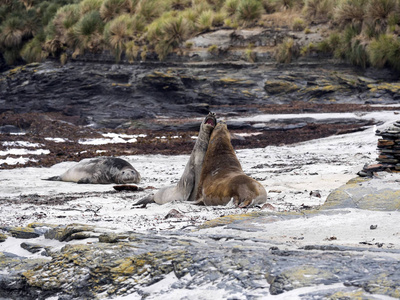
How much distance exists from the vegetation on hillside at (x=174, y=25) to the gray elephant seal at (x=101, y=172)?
17.1m

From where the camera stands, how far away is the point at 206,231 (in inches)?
165

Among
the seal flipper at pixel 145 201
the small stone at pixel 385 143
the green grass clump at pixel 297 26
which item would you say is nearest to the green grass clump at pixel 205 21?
the green grass clump at pixel 297 26

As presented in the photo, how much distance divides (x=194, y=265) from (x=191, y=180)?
4.08 metres

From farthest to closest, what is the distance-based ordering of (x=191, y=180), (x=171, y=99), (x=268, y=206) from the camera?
(x=171, y=99)
(x=191, y=180)
(x=268, y=206)

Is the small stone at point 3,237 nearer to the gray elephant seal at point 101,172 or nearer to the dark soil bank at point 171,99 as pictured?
the gray elephant seal at point 101,172

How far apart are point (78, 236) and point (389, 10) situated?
2414 cm

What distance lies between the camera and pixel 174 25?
28.6 metres

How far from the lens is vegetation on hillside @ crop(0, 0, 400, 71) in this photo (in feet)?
80.8

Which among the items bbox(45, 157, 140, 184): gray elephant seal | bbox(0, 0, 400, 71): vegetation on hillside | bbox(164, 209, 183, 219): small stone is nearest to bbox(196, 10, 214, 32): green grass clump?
bbox(0, 0, 400, 71): vegetation on hillside

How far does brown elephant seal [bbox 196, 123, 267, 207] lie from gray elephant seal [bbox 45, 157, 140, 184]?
11.0ft

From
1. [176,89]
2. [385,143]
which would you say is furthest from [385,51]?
[385,143]

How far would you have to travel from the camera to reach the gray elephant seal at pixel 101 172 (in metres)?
10.2

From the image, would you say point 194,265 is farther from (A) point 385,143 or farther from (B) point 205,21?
(B) point 205,21

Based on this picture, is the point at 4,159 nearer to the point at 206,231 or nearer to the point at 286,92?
the point at 206,231
